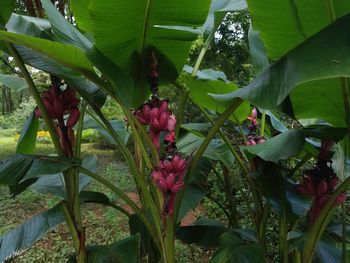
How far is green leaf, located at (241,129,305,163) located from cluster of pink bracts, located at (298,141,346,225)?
0.38 feet

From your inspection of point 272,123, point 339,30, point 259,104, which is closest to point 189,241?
point 272,123

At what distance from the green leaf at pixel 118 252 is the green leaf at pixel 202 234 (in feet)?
1.24

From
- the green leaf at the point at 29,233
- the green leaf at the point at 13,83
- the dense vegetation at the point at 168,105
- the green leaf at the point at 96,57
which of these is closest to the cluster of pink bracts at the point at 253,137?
the dense vegetation at the point at 168,105

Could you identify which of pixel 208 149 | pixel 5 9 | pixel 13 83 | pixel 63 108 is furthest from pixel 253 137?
pixel 13 83

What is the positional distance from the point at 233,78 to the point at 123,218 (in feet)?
6.57

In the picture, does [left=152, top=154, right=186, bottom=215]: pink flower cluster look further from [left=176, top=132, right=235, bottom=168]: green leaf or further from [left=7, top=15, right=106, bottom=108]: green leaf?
[left=176, top=132, right=235, bottom=168]: green leaf

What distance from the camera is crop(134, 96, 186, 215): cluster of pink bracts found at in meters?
1.03

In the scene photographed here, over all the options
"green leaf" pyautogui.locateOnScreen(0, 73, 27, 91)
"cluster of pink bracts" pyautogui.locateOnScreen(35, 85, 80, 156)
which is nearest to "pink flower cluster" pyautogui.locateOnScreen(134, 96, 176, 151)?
"cluster of pink bracts" pyautogui.locateOnScreen(35, 85, 80, 156)

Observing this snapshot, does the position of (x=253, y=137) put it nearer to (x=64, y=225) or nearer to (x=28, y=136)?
(x=28, y=136)

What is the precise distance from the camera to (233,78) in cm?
429

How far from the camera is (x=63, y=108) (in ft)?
3.75

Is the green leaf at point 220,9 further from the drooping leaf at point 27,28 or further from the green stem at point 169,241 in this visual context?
the green stem at point 169,241

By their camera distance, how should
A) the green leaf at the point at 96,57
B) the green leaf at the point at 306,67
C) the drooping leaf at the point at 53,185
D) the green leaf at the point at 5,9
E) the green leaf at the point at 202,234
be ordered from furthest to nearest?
1. the green leaf at the point at 202,234
2. the drooping leaf at the point at 53,185
3. the green leaf at the point at 5,9
4. the green leaf at the point at 96,57
5. the green leaf at the point at 306,67

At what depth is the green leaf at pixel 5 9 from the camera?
3.49 feet
